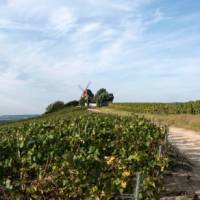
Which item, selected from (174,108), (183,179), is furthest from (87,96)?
(183,179)

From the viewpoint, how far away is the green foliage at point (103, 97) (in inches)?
4417

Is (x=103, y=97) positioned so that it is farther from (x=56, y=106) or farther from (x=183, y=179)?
(x=183, y=179)

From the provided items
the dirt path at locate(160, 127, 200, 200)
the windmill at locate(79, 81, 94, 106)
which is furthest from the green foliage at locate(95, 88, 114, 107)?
the dirt path at locate(160, 127, 200, 200)

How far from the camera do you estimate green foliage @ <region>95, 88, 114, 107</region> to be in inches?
4417

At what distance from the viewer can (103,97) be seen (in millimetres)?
114500

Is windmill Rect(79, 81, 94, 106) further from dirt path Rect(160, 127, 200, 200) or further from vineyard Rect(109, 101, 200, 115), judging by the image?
dirt path Rect(160, 127, 200, 200)

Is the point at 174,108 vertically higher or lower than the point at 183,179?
higher

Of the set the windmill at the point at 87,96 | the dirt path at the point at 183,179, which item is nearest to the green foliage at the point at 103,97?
the windmill at the point at 87,96

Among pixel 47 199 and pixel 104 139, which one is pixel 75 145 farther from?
pixel 47 199

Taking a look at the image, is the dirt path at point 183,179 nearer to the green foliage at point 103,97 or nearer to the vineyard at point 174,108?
the vineyard at point 174,108

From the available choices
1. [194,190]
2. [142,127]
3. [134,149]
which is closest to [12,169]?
[134,149]

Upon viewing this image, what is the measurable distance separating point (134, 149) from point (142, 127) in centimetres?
515

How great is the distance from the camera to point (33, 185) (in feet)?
28.0

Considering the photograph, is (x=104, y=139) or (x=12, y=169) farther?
(x=104, y=139)
